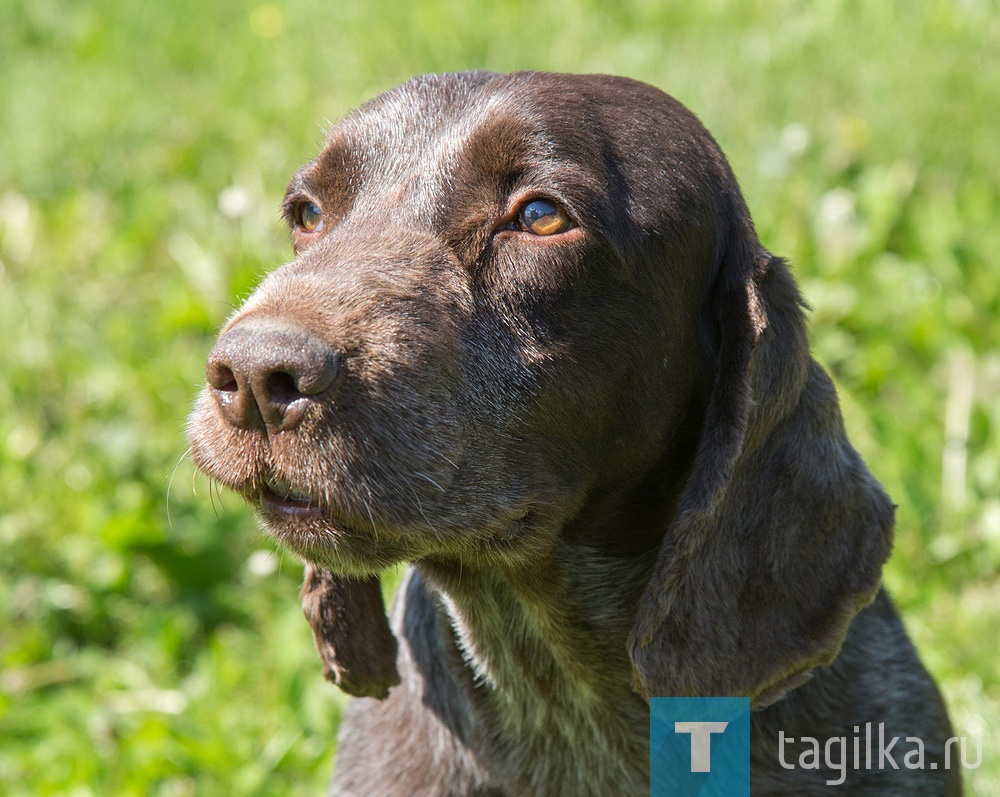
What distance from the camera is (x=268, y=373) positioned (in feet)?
9.06

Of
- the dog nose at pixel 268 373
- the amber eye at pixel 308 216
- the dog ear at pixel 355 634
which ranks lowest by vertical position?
the dog ear at pixel 355 634

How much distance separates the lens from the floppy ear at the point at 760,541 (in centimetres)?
321

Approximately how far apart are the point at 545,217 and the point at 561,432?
0.50 m

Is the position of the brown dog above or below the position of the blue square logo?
above

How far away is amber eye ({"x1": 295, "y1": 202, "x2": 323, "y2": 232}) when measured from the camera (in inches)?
141

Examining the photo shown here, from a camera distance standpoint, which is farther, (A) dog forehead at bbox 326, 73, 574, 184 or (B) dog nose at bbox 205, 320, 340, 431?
(A) dog forehead at bbox 326, 73, 574, 184

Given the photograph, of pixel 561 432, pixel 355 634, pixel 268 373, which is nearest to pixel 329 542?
pixel 268 373

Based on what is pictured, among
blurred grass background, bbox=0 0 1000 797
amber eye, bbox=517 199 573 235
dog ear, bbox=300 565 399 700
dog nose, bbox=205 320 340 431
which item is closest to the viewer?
dog nose, bbox=205 320 340 431

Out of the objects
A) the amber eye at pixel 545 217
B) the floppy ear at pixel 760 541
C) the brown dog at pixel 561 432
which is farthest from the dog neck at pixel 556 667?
the amber eye at pixel 545 217

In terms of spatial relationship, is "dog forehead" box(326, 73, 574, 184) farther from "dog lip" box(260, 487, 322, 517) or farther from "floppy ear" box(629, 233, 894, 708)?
"dog lip" box(260, 487, 322, 517)

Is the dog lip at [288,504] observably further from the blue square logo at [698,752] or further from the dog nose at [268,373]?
the blue square logo at [698,752]

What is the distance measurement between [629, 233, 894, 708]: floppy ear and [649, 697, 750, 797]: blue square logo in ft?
0.52

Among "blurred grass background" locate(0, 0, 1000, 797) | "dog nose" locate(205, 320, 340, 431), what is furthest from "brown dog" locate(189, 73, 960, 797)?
"blurred grass background" locate(0, 0, 1000, 797)

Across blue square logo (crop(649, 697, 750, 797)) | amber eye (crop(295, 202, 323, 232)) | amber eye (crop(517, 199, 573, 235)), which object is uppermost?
amber eye (crop(295, 202, 323, 232))
